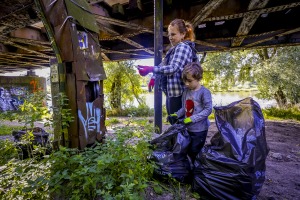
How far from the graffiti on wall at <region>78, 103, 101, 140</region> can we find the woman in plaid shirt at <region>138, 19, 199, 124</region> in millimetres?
758

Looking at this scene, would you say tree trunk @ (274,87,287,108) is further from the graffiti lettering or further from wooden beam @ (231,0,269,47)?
the graffiti lettering

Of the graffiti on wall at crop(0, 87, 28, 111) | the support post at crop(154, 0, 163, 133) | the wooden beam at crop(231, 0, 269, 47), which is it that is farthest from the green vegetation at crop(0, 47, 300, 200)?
the graffiti on wall at crop(0, 87, 28, 111)

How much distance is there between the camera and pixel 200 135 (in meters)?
2.02

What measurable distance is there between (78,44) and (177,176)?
1813 mm

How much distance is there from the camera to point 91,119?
86.7 inches

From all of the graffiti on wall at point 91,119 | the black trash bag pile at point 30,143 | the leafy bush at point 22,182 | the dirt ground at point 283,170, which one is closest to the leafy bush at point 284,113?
the dirt ground at point 283,170

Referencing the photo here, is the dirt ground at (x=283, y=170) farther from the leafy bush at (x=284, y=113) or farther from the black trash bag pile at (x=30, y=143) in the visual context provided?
the leafy bush at (x=284, y=113)

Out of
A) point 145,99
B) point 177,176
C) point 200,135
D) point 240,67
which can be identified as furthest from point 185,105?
point 145,99

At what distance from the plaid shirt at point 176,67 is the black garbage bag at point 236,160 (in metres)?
0.67

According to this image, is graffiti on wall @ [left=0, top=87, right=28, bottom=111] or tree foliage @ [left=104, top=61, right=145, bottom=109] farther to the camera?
tree foliage @ [left=104, top=61, right=145, bottom=109]

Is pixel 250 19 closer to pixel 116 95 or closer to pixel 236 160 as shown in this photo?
pixel 236 160

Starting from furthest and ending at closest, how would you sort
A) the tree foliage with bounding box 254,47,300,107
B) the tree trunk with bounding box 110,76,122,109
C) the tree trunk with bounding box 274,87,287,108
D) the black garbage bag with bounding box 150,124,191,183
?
the tree trunk with bounding box 110,76,122,109 < the tree trunk with bounding box 274,87,287,108 < the tree foliage with bounding box 254,47,300,107 < the black garbage bag with bounding box 150,124,191,183

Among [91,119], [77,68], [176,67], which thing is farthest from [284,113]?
[77,68]

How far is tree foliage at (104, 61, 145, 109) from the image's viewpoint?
40.3 feet
